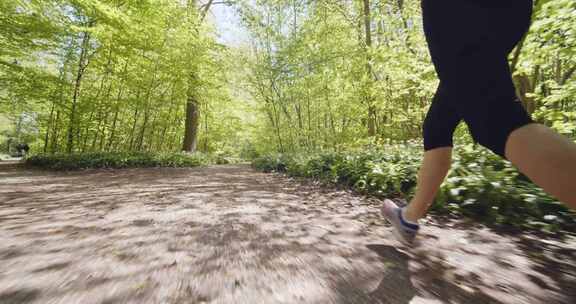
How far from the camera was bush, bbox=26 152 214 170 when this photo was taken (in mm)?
8836

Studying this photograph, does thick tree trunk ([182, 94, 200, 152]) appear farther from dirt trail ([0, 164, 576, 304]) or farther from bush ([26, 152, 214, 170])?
dirt trail ([0, 164, 576, 304])

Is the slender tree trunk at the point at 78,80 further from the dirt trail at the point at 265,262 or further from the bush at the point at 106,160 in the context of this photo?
the dirt trail at the point at 265,262

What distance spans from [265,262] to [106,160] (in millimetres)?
10384

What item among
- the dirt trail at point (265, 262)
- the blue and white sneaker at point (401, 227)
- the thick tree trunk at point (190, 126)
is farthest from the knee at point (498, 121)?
the thick tree trunk at point (190, 126)

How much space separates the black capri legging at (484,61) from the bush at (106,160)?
36.6 ft

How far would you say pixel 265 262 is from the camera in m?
1.45

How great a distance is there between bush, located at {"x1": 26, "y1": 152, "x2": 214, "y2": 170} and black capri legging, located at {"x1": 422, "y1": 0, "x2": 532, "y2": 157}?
11149 millimetres

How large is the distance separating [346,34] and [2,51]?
42.1 ft

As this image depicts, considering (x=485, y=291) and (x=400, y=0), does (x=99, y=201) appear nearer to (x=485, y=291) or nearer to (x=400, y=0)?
(x=485, y=291)

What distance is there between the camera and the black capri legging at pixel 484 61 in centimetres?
88

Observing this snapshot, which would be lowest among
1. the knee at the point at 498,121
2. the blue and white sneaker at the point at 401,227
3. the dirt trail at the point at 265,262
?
the dirt trail at the point at 265,262

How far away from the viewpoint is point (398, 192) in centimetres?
317

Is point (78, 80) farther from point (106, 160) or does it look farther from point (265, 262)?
point (265, 262)

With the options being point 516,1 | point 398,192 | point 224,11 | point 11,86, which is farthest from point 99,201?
point 224,11
